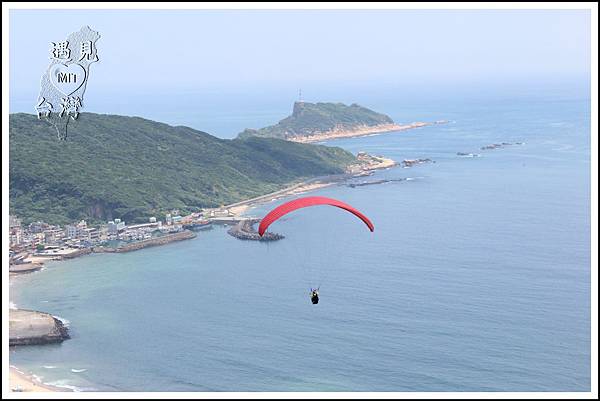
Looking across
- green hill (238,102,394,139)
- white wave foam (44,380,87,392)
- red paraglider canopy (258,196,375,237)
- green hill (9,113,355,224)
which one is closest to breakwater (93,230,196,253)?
green hill (9,113,355,224)

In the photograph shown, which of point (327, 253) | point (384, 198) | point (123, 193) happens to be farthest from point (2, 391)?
point (384, 198)

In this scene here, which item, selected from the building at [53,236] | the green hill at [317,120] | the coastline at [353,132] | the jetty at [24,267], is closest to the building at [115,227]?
the building at [53,236]

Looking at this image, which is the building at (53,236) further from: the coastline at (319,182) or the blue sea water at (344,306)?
the coastline at (319,182)

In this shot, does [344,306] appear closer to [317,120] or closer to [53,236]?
[53,236]

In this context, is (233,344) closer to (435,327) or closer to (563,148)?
(435,327)

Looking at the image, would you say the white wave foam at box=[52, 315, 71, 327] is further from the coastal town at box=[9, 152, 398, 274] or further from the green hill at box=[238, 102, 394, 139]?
the green hill at box=[238, 102, 394, 139]

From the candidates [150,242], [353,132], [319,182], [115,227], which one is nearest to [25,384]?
[150,242]
